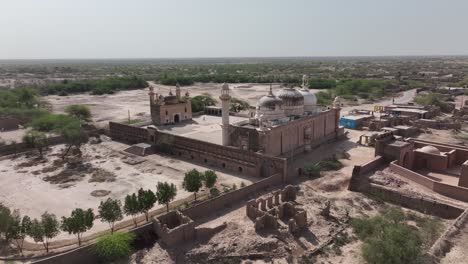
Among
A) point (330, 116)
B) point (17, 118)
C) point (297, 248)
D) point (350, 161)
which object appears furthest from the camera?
point (17, 118)

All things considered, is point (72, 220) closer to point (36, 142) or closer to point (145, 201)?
point (145, 201)

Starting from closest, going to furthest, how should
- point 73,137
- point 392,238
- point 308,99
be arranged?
point 392,238 < point 73,137 < point 308,99

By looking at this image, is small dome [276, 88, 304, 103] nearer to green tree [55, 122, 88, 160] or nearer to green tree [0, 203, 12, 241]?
green tree [55, 122, 88, 160]

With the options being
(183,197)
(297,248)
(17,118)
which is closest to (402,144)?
(297,248)

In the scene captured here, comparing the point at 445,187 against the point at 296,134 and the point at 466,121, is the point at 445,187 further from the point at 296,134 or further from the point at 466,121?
the point at 466,121

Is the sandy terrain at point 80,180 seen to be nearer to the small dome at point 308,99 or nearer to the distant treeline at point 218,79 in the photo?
the small dome at point 308,99

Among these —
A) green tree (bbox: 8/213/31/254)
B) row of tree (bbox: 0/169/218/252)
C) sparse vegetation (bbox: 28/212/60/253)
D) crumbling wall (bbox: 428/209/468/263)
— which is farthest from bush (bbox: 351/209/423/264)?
green tree (bbox: 8/213/31/254)

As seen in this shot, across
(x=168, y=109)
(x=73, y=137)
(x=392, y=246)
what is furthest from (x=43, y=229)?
(x=168, y=109)
